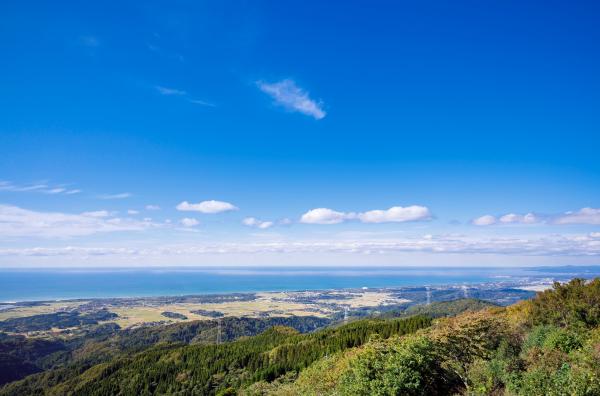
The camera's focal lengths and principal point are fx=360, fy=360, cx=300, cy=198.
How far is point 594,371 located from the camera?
12.6 meters

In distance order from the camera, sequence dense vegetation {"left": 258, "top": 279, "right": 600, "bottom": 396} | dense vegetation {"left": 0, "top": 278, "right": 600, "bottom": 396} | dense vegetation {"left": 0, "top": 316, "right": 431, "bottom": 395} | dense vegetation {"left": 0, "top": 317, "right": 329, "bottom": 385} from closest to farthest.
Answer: dense vegetation {"left": 258, "top": 279, "right": 600, "bottom": 396}
dense vegetation {"left": 0, "top": 278, "right": 600, "bottom": 396}
dense vegetation {"left": 0, "top": 316, "right": 431, "bottom": 395}
dense vegetation {"left": 0, "top": 317, "right": 329, "bottom": 385}

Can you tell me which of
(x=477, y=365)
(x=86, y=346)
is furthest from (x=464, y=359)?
(x=86, y=346)

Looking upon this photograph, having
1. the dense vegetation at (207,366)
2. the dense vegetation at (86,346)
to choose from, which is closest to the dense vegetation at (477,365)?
the dense vegetation at (207,366)

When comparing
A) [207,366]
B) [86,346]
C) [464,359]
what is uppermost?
[464,359]

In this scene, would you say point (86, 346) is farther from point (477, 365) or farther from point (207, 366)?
point (477, 365)

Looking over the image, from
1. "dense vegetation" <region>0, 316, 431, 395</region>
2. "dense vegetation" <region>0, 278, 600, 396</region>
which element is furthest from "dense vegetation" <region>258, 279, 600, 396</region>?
"dense vegetation" <region>0, 316, 431, 395</region>

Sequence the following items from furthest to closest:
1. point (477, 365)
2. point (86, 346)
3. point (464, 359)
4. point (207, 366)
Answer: point (86, 346), point (207, 366), point (464, 359), point (477, 365)

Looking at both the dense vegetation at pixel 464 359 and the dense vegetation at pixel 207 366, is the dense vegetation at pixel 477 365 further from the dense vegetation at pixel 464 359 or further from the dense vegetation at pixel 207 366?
the dense vegetation at pixel 207 366

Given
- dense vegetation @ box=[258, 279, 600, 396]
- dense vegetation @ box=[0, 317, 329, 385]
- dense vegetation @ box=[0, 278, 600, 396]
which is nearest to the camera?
dense vegetation @ box=[258, 279, 600, 396]

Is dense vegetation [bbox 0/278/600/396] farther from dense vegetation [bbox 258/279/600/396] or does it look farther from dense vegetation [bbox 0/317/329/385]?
dense vegetation [bbox 0/317/329/385]

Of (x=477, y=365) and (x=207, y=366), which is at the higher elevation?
(x=477, y=365)

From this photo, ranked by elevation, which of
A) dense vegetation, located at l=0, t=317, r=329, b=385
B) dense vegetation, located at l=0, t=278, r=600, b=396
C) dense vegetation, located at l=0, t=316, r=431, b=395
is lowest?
dense vegetation, located at l=0, t=317, r=329, b=385

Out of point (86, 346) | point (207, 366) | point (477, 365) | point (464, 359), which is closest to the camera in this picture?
point (477, 365)

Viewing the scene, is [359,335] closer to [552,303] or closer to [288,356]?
[288,356]
